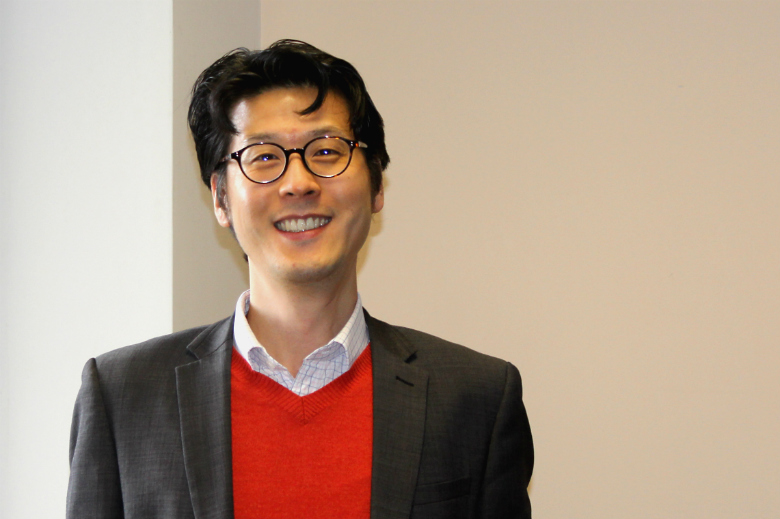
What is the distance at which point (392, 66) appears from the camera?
229 centimetres

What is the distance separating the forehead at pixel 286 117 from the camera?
139cm

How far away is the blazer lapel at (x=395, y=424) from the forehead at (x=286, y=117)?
1.45ft

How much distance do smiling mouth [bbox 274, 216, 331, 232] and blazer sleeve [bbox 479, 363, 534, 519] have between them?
515mm

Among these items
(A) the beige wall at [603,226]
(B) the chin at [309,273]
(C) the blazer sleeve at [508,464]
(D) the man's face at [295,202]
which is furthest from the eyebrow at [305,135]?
(A) the beige wall at [603,226]

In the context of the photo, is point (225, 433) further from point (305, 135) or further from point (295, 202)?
point (305, 135)

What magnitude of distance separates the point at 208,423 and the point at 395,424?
0.35 meters

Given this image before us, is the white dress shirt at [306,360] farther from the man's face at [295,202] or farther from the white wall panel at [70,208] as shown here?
the white wall panel at [70,208]

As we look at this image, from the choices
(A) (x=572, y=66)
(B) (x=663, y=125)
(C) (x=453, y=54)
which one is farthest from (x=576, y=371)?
(C) (x=453, y=54)

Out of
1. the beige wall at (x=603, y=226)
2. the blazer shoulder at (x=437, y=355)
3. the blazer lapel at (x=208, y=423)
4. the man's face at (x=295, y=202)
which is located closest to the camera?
the blazer lapel at (x=208, y=423)

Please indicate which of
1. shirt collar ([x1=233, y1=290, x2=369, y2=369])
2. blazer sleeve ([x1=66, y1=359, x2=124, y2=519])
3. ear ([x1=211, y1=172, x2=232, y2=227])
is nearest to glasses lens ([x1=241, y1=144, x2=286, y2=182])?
ear ([x1=211, y1=172, x2=232, y2=227])

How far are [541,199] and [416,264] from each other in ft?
1.45

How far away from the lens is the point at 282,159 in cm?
139

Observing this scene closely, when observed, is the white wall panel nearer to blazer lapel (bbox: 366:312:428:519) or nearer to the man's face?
the man's face

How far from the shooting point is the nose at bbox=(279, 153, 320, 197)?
4.40 feet
